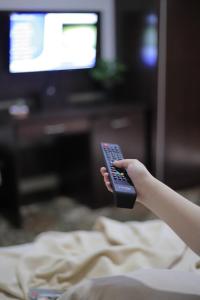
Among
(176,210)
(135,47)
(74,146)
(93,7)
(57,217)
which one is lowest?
(57,217)

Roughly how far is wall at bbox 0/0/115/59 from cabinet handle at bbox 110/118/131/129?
0.62 m

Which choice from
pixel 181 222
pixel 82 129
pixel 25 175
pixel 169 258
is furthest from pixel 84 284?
pixel 25 175

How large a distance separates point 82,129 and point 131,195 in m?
1.90

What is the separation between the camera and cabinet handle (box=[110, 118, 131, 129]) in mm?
2969

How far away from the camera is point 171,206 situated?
3.09 feet

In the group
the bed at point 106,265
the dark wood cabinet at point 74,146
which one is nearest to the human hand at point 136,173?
the bed at point 106,265

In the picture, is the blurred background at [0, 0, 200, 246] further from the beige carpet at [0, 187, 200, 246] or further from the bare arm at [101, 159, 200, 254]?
the bare arm at [101, 159, 200, 254]

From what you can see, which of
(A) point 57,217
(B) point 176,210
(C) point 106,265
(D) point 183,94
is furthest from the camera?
(D) point 183,94

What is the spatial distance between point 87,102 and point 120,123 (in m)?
0.36

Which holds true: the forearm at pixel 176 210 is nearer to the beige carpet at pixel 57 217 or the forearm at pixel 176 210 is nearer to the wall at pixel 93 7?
the beige carpet at pixel 57 217

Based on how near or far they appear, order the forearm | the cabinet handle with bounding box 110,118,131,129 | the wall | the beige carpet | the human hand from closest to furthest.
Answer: the forearm < the human hand < the beige carpet < the wall < the cabinet handle with bounding box 110,118,131,129

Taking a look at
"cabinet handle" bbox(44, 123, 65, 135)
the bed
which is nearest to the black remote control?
the bed

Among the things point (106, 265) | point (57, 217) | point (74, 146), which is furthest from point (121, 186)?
point (74, 146)

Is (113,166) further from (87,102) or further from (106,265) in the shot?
(87,102)
